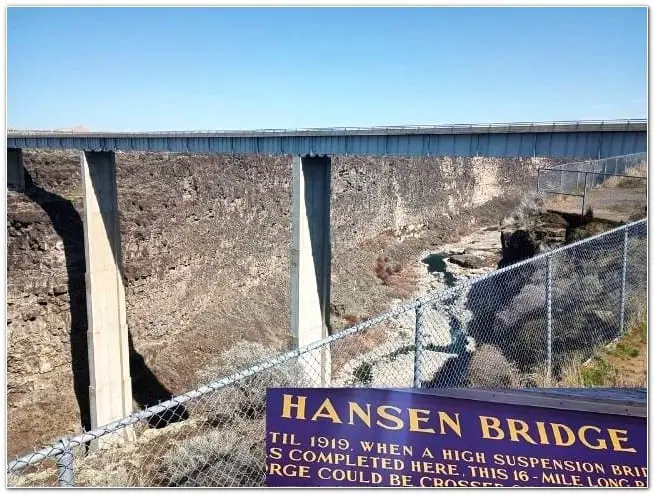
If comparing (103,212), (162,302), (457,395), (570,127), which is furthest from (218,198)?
(457,395)

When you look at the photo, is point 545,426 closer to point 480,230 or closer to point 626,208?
point 626,208

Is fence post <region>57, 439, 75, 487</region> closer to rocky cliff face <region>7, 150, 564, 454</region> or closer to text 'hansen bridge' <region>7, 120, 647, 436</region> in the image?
text 'hansen bridge' <region>7, 120, 647, 436</region>

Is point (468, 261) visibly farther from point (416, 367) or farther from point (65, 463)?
point (65, 463)

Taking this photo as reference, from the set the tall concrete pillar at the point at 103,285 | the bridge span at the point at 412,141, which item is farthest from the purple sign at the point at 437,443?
the tall concrete pillar at the point at 103,285

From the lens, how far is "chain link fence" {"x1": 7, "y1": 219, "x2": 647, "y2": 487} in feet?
17.4

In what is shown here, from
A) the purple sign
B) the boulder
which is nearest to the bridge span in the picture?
the purple sign

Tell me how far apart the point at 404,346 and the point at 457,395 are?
16922 millimetres

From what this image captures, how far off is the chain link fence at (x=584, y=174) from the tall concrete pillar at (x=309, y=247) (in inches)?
377

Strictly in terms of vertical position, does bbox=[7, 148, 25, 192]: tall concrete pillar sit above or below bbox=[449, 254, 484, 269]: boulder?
above

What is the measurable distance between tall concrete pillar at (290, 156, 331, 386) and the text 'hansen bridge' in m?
0.03

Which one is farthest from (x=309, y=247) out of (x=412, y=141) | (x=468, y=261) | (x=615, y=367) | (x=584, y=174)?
(x=468, y=261)

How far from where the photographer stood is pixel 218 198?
83.1 ft

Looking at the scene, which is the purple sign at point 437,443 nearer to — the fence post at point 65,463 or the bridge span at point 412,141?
the fence post at point 65,463

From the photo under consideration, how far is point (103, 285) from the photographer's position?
17656 millimetres
